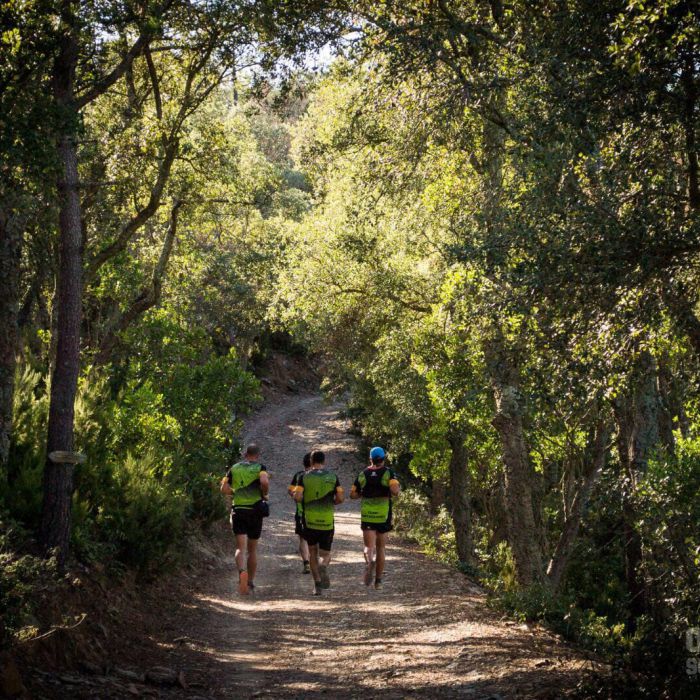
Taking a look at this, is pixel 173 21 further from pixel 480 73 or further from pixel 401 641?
pixel 401 641

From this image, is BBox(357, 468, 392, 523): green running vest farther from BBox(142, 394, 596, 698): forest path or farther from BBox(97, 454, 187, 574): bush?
BBox(97, 454, 187, 574): bush

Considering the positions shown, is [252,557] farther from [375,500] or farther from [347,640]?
[375,500]

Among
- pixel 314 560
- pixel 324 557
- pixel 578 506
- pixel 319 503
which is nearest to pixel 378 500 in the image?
pixel 319 503

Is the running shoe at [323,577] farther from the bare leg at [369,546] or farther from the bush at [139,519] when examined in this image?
the bush at [139,519]

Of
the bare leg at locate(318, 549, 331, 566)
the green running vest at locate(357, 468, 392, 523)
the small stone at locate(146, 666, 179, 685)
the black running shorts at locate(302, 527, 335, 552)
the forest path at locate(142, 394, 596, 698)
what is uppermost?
the green running vest at locate(357, 468, 392, 523)

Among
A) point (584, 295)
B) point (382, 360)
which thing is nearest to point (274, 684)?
point (584, 295)

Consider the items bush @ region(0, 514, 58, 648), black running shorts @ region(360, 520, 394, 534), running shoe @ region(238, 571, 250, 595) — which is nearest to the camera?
bush @ region(0, 514, 58, 648)

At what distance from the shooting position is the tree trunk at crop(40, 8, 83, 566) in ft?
32.7

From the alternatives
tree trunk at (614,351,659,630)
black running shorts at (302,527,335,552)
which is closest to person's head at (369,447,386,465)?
black running shorts at (302,527,335,552)

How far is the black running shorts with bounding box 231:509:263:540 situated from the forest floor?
1.51m

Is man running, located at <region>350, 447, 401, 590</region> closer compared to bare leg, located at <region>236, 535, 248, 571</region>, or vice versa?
bare leg, located at <region>236, 535, 248, 571</region>

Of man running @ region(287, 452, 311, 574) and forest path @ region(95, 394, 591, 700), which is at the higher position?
man running @ region(287, 452, 311, 574)

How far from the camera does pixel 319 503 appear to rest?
39.2 feet

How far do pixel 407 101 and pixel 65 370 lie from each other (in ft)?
20.9
